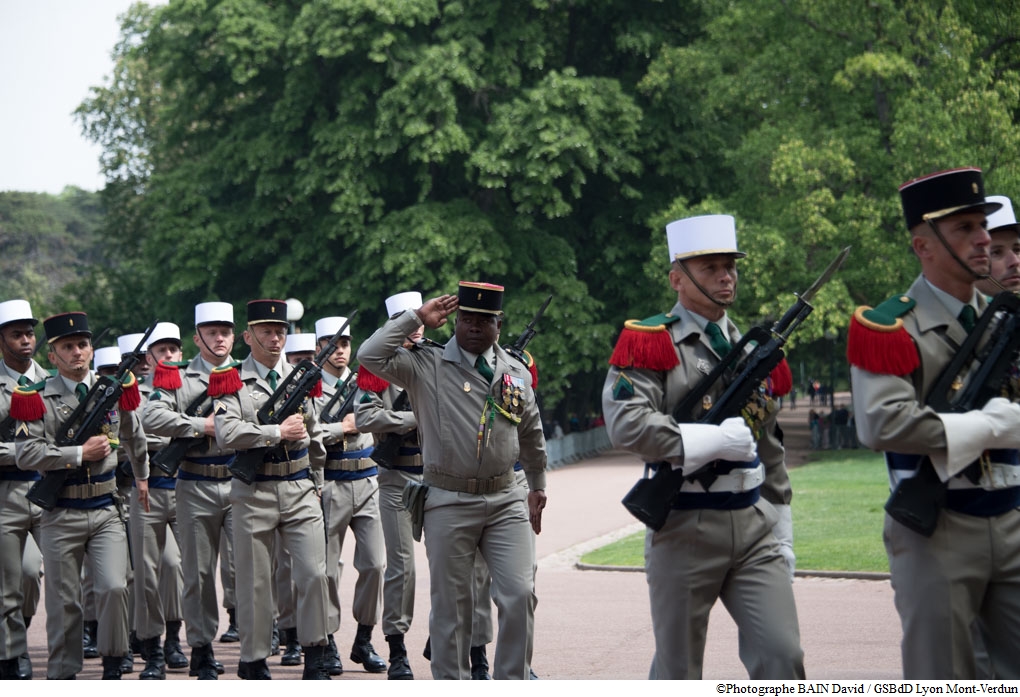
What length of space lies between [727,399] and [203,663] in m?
5.86

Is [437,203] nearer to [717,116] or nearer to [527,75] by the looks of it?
[527,75]

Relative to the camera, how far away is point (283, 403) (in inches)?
407

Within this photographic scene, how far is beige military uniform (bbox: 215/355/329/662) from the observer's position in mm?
9875

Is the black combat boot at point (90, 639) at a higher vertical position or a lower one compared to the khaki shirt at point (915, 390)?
lower

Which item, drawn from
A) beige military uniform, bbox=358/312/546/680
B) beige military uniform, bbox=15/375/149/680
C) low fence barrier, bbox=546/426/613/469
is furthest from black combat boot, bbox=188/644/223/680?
low fence barrier, bbox=546/426/613/469

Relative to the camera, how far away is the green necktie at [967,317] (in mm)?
5602

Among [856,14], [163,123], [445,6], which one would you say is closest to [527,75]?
[445,6]

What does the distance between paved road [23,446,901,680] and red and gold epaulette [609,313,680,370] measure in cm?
368

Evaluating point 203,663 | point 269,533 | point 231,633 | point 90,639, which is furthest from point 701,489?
point 90,639

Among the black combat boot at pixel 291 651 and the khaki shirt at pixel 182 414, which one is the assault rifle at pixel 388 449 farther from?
the black combat boot at pixel 291 651

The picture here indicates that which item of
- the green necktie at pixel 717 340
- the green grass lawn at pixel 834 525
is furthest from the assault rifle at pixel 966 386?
the green grass lawn at pixel 834 525

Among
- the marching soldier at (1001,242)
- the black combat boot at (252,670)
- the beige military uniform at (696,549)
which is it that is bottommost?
the black combat boot at (252,670)

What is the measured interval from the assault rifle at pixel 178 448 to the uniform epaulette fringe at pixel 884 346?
662cm

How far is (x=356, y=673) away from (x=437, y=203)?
81.6 feet
